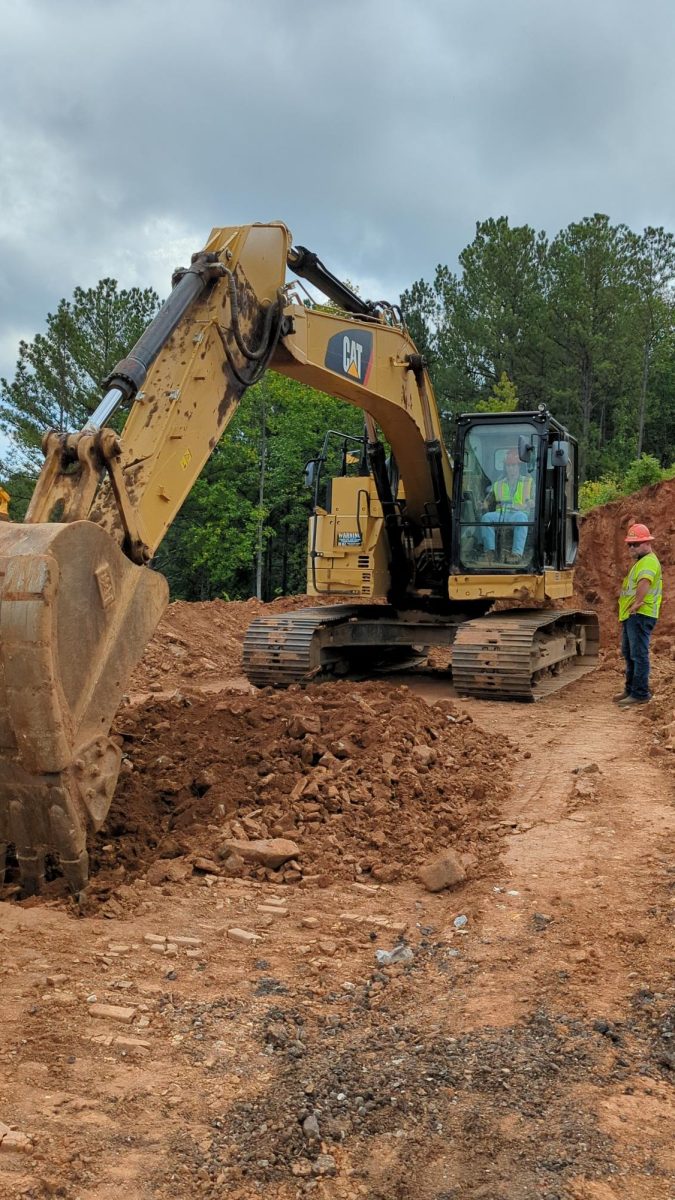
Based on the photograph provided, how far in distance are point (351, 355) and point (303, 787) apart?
4.31 meters

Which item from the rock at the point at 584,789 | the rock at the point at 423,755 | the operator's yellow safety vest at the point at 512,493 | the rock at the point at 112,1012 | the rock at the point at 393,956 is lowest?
the rock at the point at 393,956

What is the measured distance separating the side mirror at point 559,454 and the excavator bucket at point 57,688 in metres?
6.56

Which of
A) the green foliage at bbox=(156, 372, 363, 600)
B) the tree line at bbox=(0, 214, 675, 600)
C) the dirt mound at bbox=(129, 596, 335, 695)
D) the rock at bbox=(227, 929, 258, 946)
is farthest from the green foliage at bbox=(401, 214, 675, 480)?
the rock at bbox=(227, 929, 258, 946)

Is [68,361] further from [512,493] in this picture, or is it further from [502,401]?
[512,493]

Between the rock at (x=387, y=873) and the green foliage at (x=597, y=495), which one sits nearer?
the rock at (x=387, y=873)

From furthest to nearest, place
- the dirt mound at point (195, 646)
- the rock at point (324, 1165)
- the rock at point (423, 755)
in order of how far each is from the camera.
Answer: the dirt mound at point (195, 646), the rock at point (423, 755), the rock at point (324, 1165)

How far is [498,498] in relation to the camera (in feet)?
34.0

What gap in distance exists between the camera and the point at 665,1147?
8.33ft

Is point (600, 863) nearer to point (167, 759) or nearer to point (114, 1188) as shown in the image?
point (167, 759)

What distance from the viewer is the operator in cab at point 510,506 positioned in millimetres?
10211

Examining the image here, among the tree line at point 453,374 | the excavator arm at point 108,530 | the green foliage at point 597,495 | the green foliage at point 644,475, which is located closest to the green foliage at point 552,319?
A: the tree line at point 453,374

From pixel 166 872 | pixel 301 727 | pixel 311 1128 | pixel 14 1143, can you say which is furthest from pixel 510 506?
pixel 14 1143

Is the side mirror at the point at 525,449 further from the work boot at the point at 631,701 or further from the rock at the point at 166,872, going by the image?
the rock at the point at 166,872

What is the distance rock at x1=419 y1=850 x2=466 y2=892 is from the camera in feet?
15.1
